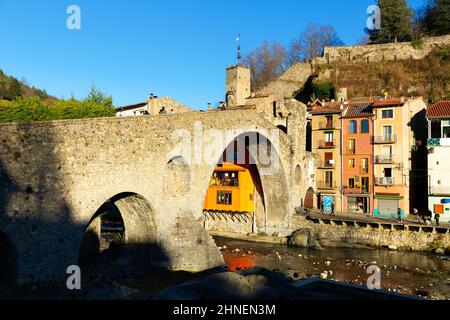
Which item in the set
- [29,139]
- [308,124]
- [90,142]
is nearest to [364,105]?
[308,124]

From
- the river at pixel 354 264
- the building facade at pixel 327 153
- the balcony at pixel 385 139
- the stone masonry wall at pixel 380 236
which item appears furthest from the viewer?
the building facade at pixel 327 153

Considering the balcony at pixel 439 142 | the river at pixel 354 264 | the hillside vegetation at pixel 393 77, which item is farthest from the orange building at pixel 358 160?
the hillside vegetation at pixel 393 77

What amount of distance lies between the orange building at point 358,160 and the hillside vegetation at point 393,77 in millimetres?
16138

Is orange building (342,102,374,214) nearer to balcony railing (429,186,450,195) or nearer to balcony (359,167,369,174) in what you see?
balcony (359,167,369,174)

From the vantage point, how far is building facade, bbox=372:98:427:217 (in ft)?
138

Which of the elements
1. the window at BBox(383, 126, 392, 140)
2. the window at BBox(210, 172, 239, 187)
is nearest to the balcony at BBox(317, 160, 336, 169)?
the window at BBox(383, 126, 392, 140)

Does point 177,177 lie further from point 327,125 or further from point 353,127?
point 327,125

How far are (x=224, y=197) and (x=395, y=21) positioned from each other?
4711cm

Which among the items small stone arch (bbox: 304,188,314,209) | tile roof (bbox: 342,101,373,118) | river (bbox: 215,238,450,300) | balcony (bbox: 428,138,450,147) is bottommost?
river (bbox: 215,238,450,300)

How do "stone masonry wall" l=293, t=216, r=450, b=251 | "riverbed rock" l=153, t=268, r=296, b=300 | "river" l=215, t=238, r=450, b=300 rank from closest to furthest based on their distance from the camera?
1. "riverbed rock" l=153, t=268, r=296, b=300
2. "river" l=215, t=238, r=450, b=300
3. "stone masonry wall" l=293, t=216, r=450, b=251

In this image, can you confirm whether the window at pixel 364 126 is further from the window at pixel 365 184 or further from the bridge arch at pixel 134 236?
the bridge arch at pixel 134 236

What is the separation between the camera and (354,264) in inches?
1243

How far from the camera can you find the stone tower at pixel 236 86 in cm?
5731

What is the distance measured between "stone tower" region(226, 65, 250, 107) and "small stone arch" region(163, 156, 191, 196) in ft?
102
